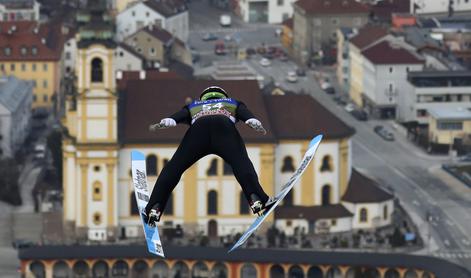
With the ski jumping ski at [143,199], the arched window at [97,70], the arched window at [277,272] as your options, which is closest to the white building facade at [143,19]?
the arched window at [97,70]

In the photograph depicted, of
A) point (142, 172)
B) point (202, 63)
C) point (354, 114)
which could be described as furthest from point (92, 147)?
point (142, 172)

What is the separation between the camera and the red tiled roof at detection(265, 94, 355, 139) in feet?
315

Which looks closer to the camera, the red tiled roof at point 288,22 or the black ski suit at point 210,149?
the black ski suit at point 210,149

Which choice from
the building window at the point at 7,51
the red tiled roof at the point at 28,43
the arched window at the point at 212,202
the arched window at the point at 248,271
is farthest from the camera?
the building window at the point at 7,51

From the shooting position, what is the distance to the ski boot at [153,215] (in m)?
35.7

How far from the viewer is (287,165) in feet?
317

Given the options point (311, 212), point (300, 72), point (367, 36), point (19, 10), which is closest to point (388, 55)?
point (367, 36)

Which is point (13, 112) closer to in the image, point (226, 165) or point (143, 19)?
point (226, 165)

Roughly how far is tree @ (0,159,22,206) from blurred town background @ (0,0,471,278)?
87mm

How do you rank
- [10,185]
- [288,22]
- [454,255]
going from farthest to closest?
[288,22]
[10,185]
[454,255]

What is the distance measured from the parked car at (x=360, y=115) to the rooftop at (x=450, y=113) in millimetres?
5383

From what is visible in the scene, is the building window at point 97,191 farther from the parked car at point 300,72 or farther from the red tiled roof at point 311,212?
the parked car at point 300,72

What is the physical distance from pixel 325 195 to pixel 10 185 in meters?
14.5

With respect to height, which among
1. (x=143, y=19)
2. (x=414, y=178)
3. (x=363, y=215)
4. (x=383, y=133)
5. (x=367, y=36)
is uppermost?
(x=143, y=19)
